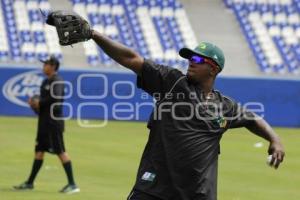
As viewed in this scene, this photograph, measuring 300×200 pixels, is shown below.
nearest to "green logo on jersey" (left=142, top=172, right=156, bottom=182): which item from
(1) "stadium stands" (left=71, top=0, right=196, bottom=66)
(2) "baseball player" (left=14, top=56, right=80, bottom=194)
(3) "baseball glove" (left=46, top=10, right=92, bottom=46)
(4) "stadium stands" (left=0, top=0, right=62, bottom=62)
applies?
(3) "baseball glove" (left=46, top=10, right=92, bottom=46)

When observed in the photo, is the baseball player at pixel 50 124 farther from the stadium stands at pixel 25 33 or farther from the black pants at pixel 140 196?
the stadium stands at pixel 25 33

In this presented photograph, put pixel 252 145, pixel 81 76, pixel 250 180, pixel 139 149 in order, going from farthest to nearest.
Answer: pixel 81 76 → pixel 252 145 → pixel 139 149 → pixel 250 180

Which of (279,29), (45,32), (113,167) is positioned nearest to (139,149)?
(113,167)

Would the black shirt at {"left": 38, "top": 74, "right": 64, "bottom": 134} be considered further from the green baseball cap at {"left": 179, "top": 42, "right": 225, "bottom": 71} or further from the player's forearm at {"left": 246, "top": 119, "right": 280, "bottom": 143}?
the green baseball cap at {"left": 179, "top": 42, "right": 225, "bottom": 71}

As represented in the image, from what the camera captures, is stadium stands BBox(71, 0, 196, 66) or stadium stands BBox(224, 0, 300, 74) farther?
stadium stands BBox(224, 0, 300, 74)

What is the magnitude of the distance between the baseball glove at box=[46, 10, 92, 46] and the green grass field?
5873 mm

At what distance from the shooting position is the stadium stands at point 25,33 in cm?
2664

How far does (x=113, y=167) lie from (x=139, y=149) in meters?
2.64

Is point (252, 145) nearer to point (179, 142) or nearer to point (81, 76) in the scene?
point (81, 76)

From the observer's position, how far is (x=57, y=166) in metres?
14.0

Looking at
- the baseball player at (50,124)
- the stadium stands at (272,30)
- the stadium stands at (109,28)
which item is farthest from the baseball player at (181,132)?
the stadium stands at (272,30)

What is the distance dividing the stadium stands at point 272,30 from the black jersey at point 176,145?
923 inches

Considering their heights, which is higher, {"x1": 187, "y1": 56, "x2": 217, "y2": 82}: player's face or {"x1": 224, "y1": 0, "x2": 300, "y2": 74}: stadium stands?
{"x1": 224, "y1": 0, "x2": 300, "y2": 74}: stadium stands

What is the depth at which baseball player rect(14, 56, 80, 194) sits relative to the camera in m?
11.4
